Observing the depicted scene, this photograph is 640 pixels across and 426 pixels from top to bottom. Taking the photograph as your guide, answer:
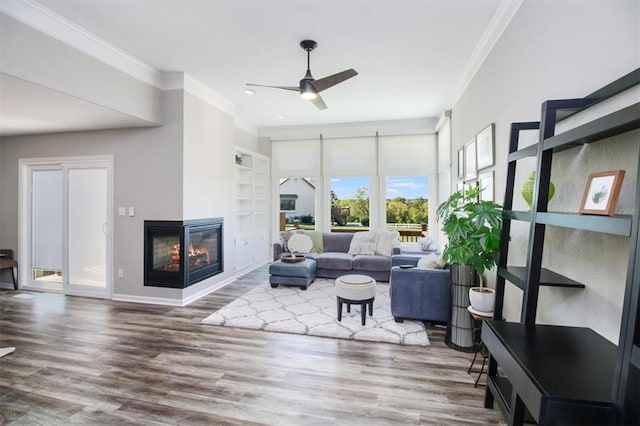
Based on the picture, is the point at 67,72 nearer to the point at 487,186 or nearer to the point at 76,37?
the point at 76,37

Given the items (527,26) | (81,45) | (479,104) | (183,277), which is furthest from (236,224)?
(527,26)

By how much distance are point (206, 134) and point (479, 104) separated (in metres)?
3.92

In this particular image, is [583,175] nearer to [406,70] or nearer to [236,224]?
[406,70]

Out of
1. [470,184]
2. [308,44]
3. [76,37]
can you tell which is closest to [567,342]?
[470,184]

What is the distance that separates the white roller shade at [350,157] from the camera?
22.2 ft

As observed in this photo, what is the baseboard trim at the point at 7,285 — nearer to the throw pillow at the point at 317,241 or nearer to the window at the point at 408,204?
the throw pillow at the point at 317,241

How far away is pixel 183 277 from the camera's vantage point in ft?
14.0

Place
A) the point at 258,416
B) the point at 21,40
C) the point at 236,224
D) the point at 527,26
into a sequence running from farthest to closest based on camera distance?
1. the point at 236,224
2. the point at 21,40
3. the point at 527,26
4. the point at 258,416

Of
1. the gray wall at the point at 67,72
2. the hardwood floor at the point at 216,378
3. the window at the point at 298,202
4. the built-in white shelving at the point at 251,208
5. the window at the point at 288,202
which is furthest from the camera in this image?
the window at the point at 288,202

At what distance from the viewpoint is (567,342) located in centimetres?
135

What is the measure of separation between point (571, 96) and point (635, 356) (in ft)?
4.93

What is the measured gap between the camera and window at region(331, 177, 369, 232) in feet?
22.6

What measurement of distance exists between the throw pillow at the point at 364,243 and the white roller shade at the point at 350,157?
156 cm

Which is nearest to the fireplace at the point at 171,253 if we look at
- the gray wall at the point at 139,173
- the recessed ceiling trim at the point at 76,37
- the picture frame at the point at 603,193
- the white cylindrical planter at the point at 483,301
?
the gray wall at the point at 139,173
